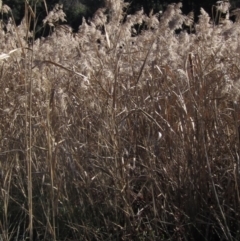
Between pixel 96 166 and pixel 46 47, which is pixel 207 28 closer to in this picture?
pixel 96 166

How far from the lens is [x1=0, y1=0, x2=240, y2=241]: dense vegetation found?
3.50 meters

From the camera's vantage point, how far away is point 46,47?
5086 mm

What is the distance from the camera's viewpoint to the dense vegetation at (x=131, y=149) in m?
3.50

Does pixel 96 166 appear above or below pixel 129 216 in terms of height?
above

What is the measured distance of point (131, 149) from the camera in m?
3.77

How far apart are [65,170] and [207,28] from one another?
1.22 meters

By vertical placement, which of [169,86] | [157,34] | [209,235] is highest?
[157,34]

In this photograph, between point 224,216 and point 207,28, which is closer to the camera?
point 224,216

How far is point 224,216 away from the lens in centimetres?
330

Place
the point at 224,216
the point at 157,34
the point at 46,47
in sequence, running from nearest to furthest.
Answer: the point at 224,216, the point at 157,34, the point at 46,47

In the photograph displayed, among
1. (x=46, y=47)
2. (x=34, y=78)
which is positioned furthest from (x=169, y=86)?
(x=46, y=47)

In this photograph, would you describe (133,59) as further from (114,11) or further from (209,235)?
(209,235)

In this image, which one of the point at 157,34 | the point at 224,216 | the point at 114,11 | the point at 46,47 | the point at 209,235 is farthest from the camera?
the point at 46,47

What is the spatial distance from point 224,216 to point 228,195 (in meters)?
0.22
